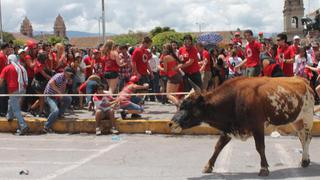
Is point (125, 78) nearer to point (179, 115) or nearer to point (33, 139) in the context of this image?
point (33, 139)

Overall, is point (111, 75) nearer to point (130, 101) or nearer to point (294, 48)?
point (130, 101)

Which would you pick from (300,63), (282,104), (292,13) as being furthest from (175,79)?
(292,13)

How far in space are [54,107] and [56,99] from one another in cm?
45

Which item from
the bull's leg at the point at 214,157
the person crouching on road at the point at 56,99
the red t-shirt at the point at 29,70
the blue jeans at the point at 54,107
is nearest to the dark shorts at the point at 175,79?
the person crouching on road at the point at 56,99

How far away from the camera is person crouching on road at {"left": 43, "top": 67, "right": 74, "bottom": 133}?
1249 centimetres

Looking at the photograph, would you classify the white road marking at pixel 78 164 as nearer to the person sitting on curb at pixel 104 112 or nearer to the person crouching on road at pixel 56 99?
the person sitting on curb at pixel 104 112

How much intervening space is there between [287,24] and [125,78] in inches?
5174

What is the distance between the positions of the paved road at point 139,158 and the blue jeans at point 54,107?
401 mm

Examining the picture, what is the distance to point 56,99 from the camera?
1298 centimetres

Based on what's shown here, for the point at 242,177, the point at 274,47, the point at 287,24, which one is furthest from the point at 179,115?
the point at 287,24

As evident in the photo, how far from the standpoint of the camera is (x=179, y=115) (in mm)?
7996

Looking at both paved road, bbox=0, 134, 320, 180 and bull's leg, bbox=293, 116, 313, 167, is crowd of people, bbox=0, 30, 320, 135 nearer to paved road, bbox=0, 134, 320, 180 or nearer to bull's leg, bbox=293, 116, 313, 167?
paved road, bbox=0, 134, 320, 180

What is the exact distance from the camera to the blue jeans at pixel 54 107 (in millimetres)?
12438

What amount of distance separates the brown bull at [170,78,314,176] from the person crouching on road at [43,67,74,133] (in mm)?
5127
